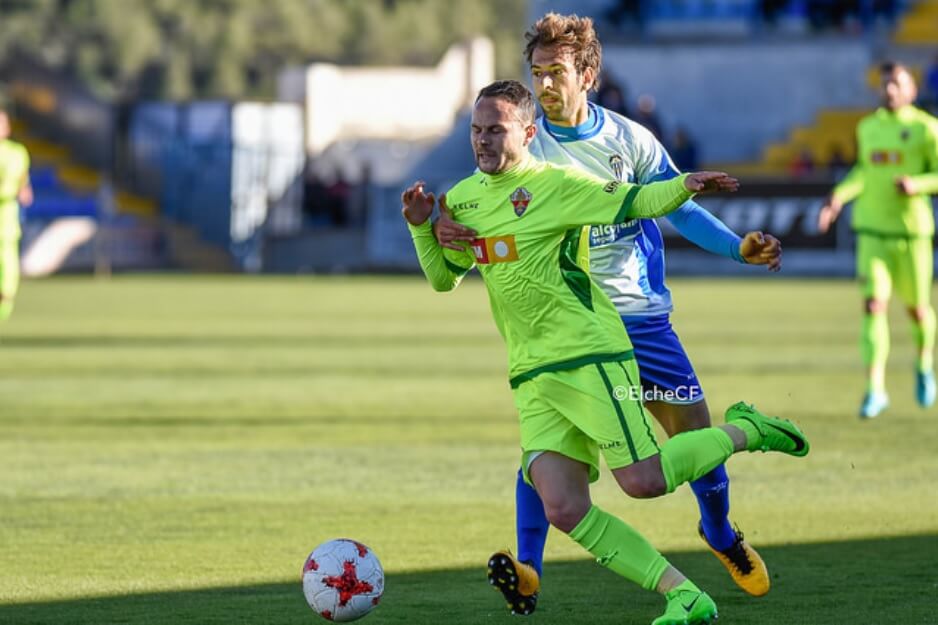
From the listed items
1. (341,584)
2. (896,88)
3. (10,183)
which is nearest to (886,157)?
(896,88)

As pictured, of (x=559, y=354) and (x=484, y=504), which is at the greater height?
(x=559, y=354)

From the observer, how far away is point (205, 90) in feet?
256

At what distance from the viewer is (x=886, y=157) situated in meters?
13.8

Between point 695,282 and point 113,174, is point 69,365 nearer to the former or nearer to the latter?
point 695,282

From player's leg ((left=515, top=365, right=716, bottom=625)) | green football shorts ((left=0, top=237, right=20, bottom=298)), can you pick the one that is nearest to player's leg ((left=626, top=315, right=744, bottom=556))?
player's leg ((left=515, top=365, right=716, bottom=625))

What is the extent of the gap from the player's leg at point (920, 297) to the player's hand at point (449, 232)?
7.79 metres

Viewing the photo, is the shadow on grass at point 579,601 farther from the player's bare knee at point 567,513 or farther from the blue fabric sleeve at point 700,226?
A: the blue fabric sleeve at point 700,226

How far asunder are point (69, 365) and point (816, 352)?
23.7 ft

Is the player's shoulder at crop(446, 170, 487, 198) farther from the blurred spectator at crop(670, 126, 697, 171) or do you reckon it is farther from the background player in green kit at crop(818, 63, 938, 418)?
the blurred spectator at crop(670, 126, 697, 171)

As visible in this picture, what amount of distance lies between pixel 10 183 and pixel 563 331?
14.1 m

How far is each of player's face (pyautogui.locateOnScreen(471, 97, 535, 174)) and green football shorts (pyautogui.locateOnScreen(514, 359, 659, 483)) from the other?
73 centimetres

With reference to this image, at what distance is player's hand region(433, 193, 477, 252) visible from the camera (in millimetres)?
6520

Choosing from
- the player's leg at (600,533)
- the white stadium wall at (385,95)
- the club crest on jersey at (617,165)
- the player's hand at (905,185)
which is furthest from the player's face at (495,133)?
the white stadium wall at (385,95)

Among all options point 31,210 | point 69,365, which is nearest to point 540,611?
point 69,365
